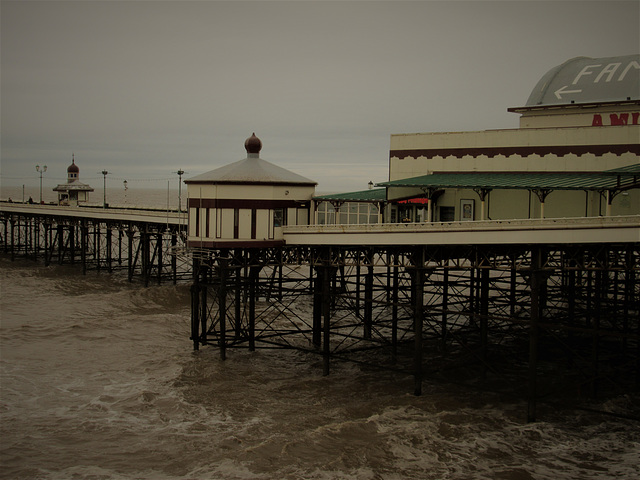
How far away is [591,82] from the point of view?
41.0 m

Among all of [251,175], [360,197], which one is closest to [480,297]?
[360,197]

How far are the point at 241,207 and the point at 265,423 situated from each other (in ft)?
32.4

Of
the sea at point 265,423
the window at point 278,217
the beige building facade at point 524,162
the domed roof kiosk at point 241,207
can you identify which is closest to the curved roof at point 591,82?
the beige building facade at point 524,162

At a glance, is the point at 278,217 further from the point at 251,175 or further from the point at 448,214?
the point at 448,214

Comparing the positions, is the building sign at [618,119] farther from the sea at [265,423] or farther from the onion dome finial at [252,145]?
the onion dome finial at [252,145]

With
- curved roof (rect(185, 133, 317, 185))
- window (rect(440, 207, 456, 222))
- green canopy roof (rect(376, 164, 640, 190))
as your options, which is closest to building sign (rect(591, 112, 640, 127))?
green canopy roof (rect(376, 164, 640, 190))

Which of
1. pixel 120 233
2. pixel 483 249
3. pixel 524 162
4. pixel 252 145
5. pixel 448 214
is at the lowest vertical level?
pixel 483 249

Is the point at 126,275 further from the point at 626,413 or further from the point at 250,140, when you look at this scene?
the point at 626,413

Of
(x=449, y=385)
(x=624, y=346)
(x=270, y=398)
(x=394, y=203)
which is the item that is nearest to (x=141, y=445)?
(x=270, y=398)

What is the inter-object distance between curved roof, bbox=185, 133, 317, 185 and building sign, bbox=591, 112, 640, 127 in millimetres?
18150

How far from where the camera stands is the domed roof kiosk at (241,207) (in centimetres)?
2930

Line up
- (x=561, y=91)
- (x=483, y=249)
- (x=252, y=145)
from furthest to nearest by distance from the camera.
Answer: (x=561, y=91)
(x=252, y=145)
(x=483, y=249)

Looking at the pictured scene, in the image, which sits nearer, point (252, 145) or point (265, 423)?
point (265, 423)

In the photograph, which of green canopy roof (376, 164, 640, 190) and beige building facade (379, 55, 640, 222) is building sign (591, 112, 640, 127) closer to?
beige building facade (379, 55, 640, 222)
